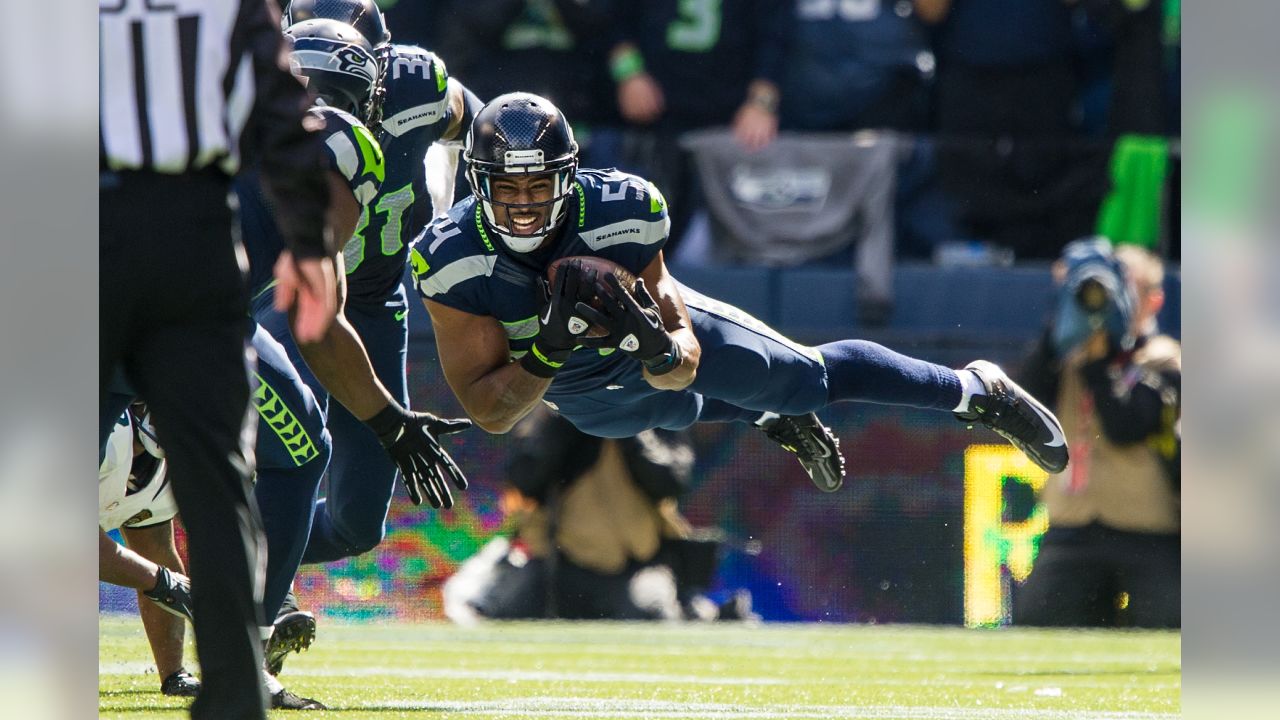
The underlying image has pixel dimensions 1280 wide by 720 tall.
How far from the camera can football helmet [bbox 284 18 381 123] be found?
3.67 meters

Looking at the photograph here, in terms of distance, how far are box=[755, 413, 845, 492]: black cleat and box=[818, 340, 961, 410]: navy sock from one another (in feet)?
1.25

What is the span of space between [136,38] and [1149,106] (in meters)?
5.46

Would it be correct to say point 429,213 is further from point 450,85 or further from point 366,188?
point 366,188

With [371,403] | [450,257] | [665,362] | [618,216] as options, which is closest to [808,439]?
[618,216]

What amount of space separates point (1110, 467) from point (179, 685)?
12.0ft

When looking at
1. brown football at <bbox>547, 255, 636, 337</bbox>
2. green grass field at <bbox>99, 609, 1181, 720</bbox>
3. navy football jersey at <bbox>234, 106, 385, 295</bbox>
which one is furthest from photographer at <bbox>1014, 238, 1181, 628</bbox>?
navy football jersey at <bbox>234, 106, 385, 295</bbox>

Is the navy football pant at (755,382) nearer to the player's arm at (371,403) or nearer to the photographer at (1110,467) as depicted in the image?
the player's arm at (371,403)

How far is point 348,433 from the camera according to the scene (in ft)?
14.0

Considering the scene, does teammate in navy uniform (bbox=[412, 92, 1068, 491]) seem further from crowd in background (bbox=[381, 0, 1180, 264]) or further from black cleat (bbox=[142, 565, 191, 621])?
crowd in background (bbox=[381, 0, 1180, 264])

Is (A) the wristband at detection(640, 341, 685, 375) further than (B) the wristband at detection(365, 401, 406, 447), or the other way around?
(A) the wristband at detection(640, 341, 685, 375)

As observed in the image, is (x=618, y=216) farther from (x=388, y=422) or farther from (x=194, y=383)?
(x=194, y=383)

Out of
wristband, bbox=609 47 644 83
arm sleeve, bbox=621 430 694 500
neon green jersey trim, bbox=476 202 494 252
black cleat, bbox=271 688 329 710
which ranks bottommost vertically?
black cleat, bbox=271 688 329 710

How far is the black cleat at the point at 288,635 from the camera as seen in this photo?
3.93 metres

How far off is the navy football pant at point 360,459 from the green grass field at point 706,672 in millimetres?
350
